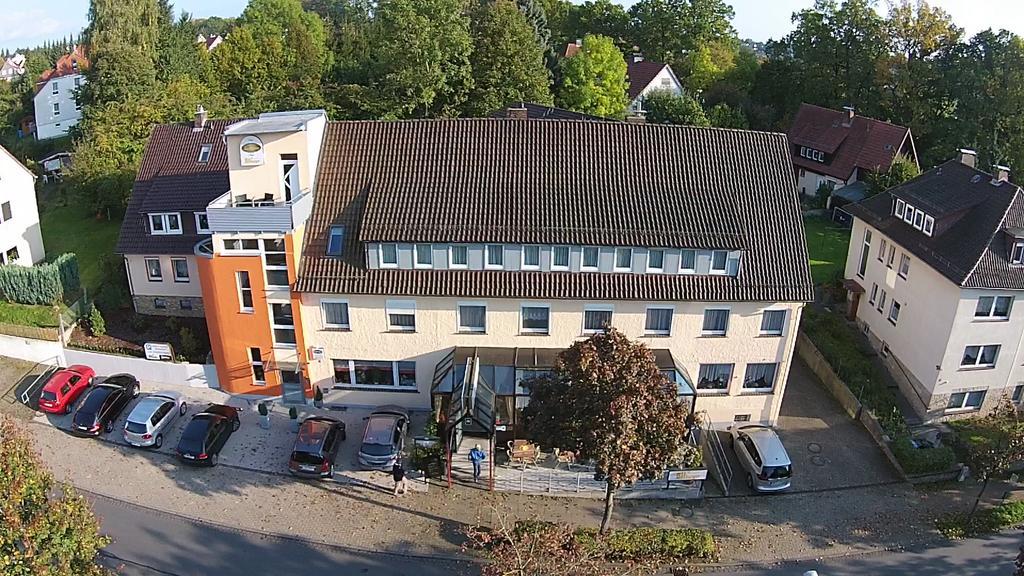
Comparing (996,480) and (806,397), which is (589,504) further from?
(996,480)

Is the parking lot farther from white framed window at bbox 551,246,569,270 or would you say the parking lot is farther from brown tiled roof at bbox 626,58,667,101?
brown tiled roof at bbox 626,58,667,101

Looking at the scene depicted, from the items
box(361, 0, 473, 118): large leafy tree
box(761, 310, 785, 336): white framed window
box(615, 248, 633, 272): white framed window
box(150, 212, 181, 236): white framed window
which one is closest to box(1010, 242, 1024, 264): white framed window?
box(761, 310, 785, 336): white framed window

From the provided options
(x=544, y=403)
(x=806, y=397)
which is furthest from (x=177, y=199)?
(x=806, y=397)

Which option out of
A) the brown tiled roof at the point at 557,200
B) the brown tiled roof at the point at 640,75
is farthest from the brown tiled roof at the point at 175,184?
the brown tiled roof at the point at 640,75

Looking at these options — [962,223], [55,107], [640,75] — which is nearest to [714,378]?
[962,223]

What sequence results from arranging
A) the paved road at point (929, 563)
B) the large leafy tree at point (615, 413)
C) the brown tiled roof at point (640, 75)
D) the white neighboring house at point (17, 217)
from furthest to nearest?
1. the brown tiled roof at point (640, 75)
2. the white neighboring house at point (17, 217)
3. the paved road at point (929, 563)
4. the large leafy tree at point (615, 413)

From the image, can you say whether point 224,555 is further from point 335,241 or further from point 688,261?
point 688,261

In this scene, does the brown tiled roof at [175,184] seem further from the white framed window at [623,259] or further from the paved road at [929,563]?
the paved road at [929,563]
